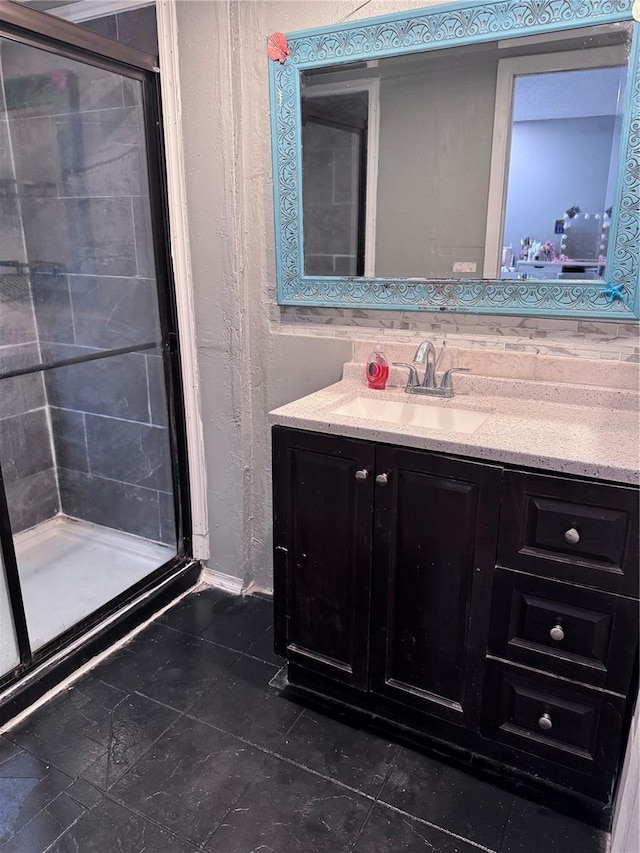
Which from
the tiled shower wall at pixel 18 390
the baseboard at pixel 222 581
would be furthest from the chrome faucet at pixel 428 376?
the tiled shower wall at pixel 18 390

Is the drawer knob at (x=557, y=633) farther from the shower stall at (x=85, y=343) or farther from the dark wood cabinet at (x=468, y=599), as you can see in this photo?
the shower stall at (x=85, y=343)

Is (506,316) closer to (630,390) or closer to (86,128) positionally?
(630,390)

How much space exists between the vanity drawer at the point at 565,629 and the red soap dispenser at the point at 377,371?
690 millimetres

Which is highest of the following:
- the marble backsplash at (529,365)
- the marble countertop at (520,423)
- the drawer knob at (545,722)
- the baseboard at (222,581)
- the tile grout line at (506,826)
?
the marble backsplash at (529,365)

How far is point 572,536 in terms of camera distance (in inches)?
50.9

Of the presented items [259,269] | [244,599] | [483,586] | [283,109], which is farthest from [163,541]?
[283,109]

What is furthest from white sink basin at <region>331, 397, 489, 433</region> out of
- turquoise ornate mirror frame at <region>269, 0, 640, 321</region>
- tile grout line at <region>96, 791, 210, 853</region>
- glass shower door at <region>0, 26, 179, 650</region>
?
tile grout line at <region>96, 791, 210, 853</region>

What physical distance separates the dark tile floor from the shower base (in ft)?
1.19

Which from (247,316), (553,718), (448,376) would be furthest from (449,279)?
(553,718)

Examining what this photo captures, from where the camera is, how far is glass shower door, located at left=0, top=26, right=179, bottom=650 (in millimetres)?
2172

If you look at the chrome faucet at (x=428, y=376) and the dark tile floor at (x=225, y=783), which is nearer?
the dark tile floor at (x=225, y=783)

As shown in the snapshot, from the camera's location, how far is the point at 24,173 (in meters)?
2.33

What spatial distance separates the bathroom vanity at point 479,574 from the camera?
131 centimetres

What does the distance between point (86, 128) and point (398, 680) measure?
219 cm
